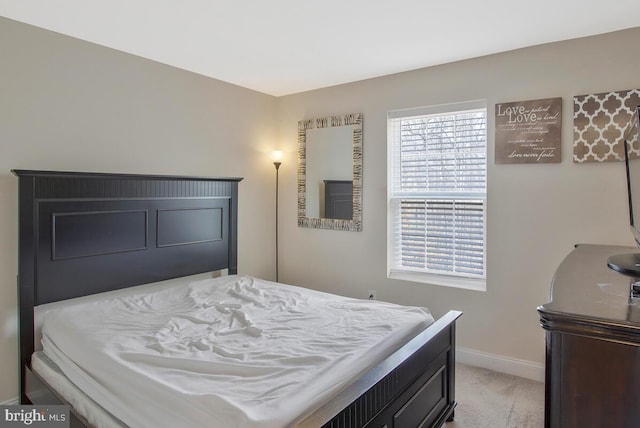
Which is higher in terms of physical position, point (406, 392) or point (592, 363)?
point (592, 363)

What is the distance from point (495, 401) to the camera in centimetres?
265

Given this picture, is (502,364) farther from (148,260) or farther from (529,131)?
(148,260)

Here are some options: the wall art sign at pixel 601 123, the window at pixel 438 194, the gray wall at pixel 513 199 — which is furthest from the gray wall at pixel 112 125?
the wall art sign at pixel 601 123

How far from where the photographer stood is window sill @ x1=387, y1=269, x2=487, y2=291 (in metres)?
3.26

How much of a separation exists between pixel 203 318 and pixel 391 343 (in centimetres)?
110

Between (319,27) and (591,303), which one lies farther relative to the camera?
(319,27)

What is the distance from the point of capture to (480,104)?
318cm

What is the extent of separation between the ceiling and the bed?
37.2 inches

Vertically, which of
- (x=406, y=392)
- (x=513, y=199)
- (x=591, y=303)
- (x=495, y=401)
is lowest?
(x=495, y=401)

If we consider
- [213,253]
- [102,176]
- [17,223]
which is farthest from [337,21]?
[17,223]

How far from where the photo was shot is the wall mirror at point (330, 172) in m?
3.80

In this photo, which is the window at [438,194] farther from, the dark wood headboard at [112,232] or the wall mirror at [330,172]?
the dark wood headboard at [112,232]

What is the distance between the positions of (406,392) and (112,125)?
2.65m

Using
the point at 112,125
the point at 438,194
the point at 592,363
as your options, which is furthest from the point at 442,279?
the point at 112,125
